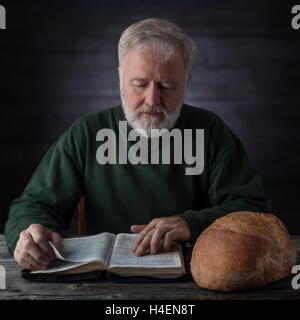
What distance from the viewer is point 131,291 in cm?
90

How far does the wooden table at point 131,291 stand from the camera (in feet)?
2.85

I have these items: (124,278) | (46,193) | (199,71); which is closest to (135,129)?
(46,193)

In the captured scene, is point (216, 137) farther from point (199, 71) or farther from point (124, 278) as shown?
point (199, 71)

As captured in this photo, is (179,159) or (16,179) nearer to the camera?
(179,159)

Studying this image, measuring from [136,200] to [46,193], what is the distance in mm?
298

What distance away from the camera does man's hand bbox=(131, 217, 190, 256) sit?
41.3 inches

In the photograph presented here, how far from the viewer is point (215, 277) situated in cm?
88

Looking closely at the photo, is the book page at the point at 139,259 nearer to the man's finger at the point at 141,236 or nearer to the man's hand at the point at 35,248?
the man's finger at the point at 141,236

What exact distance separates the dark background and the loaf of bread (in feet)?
5.38

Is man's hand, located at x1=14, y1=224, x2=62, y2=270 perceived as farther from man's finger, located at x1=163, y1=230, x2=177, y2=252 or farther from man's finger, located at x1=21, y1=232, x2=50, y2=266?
man's finger, located at x1=163, y1=230, x2=177, y2=252

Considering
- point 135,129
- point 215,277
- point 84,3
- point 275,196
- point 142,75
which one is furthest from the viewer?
point 275,196

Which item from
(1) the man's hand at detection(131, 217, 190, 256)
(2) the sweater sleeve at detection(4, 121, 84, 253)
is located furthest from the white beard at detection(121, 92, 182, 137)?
(1) the man's hand at detection(131, 217, 190, 256)

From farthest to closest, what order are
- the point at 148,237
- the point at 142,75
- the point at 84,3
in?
the point at 84,3, the point at 142,75, the point at 148,237

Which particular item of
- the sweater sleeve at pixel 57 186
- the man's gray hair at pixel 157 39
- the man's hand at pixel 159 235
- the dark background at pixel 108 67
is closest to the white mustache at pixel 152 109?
the man's gray hair at pixel 157 39
